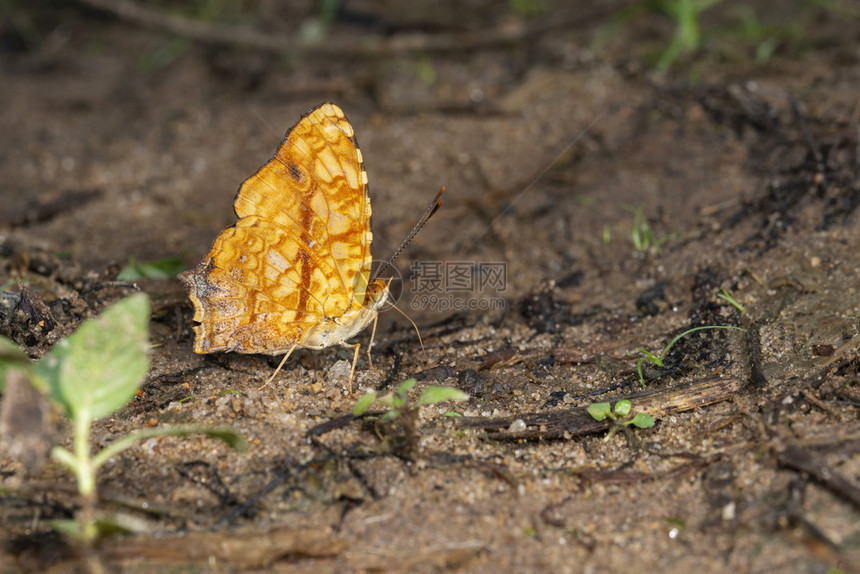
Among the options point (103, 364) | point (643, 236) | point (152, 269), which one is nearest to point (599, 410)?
point (643, 236)

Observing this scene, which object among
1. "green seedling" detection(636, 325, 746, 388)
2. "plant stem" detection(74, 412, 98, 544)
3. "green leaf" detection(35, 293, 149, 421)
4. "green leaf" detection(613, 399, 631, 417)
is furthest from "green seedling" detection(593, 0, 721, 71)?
"plant stem" detection(74, 412, 98, 544)

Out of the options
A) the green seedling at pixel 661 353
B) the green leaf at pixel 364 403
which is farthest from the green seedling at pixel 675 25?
the green leaf at pixel 364 403

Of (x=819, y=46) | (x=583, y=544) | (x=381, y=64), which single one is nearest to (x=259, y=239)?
(x=583, y=544)

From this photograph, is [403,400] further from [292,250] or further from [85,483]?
[85,483]

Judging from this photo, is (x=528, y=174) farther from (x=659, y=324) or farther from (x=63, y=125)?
(x=63, y=125)

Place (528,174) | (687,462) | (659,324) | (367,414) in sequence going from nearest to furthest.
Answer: (687,462) → (367,414) → (659,324) → (528,174)

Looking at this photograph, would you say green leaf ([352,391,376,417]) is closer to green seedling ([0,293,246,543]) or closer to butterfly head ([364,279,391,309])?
butterfly head ([364,279,391,309])
